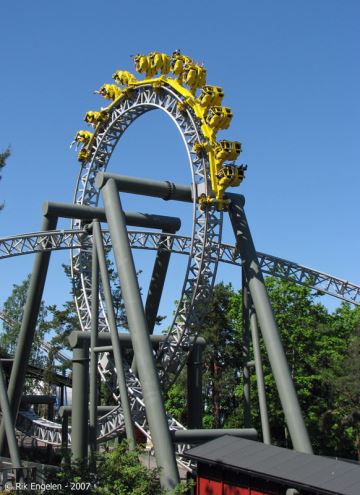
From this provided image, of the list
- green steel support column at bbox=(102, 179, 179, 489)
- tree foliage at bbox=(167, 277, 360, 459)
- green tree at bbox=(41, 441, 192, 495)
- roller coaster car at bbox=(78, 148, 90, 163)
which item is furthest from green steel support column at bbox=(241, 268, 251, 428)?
tree foliage at bbox=(167, 277, 360, 459)

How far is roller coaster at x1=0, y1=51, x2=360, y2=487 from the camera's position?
1688cm

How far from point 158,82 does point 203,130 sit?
2736 mm

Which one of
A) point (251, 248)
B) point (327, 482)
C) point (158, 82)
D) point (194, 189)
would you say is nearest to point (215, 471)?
point (327, 482)

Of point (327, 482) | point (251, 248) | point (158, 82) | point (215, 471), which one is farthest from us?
point (158, 82)

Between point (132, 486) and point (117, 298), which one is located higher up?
point (117, 298)

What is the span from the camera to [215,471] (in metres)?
14.5

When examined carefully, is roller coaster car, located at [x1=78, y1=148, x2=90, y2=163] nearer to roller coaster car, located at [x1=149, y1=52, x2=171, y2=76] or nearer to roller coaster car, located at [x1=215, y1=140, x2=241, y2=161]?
roller coaster car, located at [x1=149, y1=52, x2=171, y2=76]

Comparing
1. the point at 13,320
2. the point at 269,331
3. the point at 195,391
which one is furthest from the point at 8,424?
the point at 13,320

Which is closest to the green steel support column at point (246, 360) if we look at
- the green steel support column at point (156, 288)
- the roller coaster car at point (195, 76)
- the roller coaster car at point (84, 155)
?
the green steel support column at point (156, 288)

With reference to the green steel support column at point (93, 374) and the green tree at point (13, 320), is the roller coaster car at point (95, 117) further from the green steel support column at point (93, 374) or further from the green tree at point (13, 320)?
the green tree at point (13, 320)

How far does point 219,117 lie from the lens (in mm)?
19531

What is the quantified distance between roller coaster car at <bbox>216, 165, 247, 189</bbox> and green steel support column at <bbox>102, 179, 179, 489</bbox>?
3.07 m

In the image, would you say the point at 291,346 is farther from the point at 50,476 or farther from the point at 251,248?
the point at 50,476

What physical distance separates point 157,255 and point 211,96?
7499 millimetres
